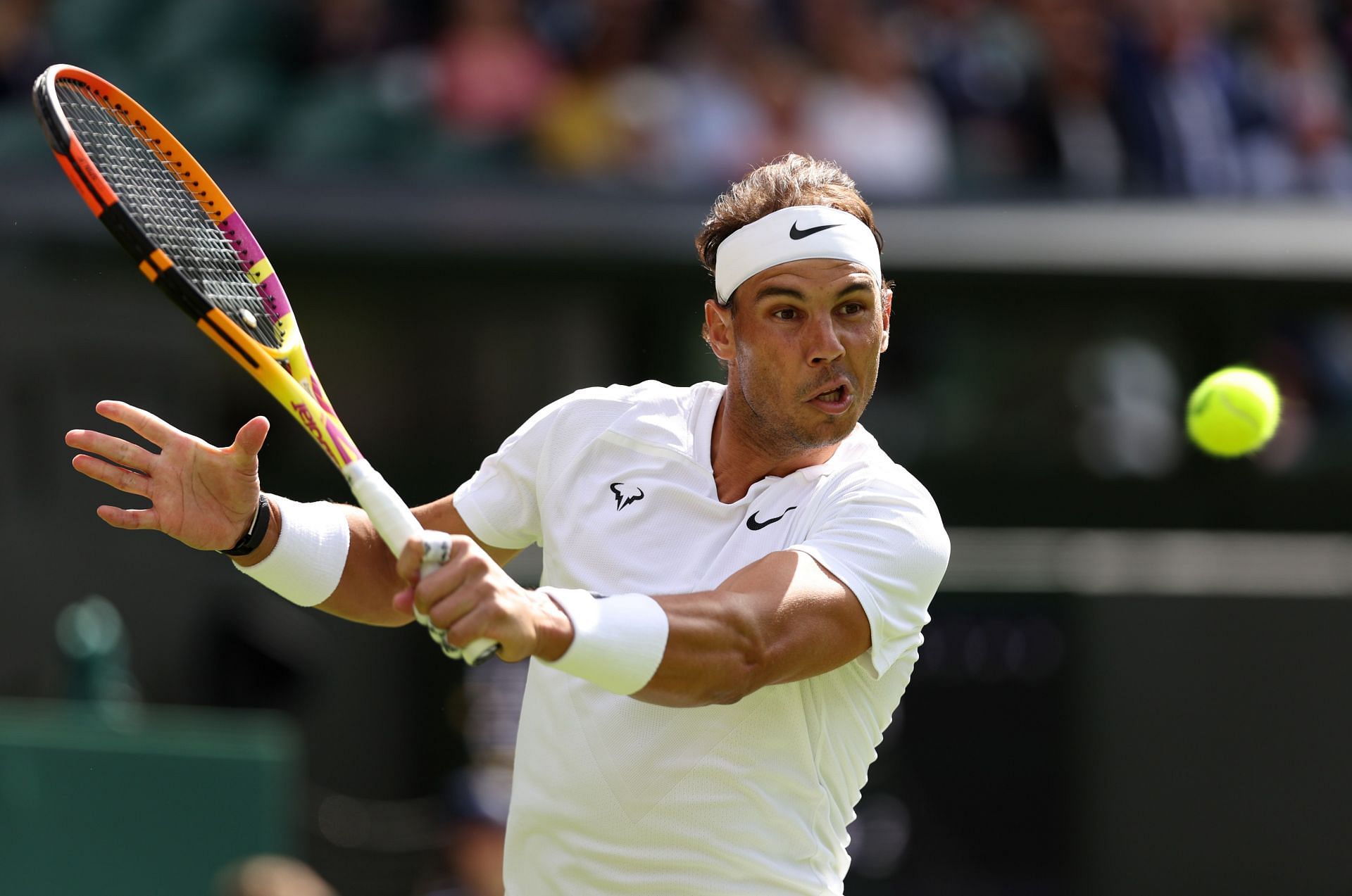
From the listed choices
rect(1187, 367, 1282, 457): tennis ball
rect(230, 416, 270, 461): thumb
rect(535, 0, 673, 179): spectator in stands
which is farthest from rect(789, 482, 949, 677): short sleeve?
rect(535, 0, 673, 179): spectator in stands

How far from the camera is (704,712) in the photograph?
3.38 m

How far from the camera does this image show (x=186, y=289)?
10.9 ft

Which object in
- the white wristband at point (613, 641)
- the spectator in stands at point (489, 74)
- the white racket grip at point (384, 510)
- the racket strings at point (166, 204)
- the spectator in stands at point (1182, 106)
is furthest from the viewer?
the spectator in stands at point (1182, 106)

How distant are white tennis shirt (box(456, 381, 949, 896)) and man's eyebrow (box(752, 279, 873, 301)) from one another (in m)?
0.32

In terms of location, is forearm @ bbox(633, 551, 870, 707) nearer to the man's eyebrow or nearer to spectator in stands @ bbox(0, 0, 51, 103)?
the man's eyebrow

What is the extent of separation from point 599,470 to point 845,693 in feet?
2.11

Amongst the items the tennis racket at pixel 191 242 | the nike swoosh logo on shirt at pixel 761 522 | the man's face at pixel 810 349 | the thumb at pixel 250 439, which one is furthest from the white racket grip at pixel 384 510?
the man's face at pixel 810 349

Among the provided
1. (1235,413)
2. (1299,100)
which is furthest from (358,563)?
(1299,100)

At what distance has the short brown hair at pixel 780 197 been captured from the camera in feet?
11.9

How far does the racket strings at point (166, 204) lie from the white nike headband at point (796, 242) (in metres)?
0.90

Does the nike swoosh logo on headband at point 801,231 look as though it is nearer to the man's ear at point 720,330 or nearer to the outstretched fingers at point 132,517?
the man's ear at point 720,330

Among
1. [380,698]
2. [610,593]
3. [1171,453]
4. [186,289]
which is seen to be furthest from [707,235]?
[1171,453]

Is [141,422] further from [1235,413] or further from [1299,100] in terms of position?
[1299,100]

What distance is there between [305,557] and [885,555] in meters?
1.12
